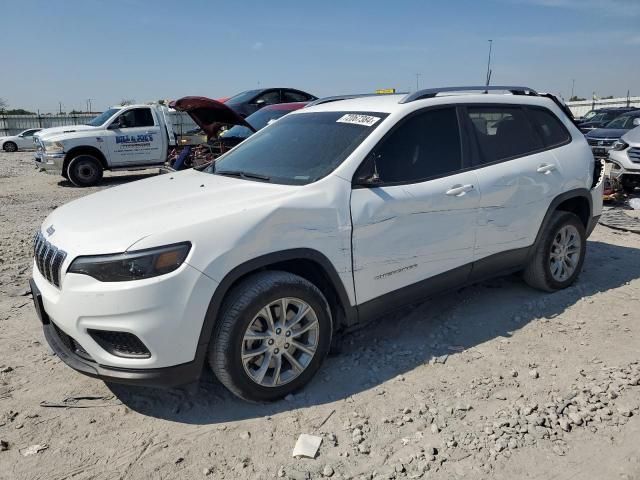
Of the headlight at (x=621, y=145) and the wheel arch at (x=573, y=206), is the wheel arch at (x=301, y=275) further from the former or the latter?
the headlight at (x=621, y=145)

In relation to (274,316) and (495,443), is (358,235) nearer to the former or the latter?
(274,316)

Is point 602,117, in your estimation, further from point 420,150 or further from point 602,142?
point 420,150

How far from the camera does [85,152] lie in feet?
39.6

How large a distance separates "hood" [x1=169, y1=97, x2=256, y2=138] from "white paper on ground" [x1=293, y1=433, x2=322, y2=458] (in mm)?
5731

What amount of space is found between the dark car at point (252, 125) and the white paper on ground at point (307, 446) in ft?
21.1

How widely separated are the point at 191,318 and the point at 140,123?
11.0 meters

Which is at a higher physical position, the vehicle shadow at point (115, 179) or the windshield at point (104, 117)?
the windshield at point (104, 117)

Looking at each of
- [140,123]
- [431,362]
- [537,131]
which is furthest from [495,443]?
[140,123]

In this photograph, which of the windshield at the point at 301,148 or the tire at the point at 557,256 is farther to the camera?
the tire at the point at 557,256

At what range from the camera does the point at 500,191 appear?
3.99 metres

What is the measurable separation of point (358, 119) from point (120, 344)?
6.92 ft

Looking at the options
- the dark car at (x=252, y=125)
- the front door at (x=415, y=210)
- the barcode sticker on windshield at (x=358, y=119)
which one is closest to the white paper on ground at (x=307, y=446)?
the front door at (x=415, y=210)

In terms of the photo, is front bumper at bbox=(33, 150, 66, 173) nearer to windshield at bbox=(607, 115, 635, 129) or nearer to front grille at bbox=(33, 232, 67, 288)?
front grille at bbox=(33, 232, 67, 288)

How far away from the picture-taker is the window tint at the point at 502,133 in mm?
4055
